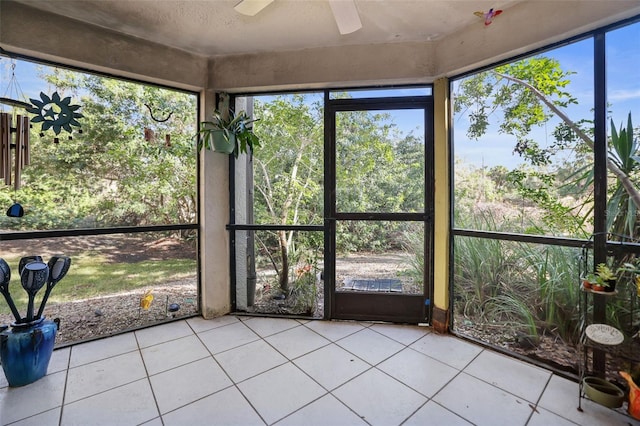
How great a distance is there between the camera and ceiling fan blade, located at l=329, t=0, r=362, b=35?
151 centimetres

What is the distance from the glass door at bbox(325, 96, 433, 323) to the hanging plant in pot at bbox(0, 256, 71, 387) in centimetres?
211

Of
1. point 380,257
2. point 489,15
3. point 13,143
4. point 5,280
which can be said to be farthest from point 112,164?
point 489,15

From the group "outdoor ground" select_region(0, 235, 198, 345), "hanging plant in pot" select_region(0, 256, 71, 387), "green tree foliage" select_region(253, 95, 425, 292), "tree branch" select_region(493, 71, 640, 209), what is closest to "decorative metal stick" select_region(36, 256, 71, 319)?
"hanging plant in pot" select_region(0, 256, 71, 387)

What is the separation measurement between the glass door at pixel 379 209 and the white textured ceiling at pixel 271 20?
21.6 inches

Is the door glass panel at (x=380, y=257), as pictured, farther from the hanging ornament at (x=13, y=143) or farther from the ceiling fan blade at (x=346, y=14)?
the hanging ornament at (x=13, y=143)

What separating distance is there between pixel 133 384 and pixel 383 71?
301 cm

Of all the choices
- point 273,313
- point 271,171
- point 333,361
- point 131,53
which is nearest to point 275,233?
point 271,171

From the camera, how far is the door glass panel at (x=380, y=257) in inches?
101

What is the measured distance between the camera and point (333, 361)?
1.96 metres

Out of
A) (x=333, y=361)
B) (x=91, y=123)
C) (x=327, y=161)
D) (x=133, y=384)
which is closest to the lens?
(x=133, y=384)

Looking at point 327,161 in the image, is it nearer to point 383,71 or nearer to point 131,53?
point 383,71

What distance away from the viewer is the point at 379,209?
2.59 m

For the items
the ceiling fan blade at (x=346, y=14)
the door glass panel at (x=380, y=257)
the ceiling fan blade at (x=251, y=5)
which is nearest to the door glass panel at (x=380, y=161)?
the door glass panel at (x=380, y=257)

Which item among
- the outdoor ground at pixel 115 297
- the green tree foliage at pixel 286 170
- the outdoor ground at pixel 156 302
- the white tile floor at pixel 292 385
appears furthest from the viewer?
the green tree foliage at pixel 286 170
